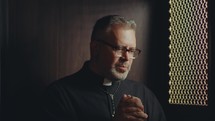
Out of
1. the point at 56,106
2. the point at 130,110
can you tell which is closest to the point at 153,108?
the point at 130,110

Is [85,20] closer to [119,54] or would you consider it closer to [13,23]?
[119,54]

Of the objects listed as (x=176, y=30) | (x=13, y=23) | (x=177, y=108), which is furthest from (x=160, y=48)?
(x=13, y=23)

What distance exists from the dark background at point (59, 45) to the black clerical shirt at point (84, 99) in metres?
0.07

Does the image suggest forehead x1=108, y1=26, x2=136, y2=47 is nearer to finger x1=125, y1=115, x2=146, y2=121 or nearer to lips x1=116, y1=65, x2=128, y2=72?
lips x1=116, y1=65, x2=128, y2=72

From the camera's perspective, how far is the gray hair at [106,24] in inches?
62.1

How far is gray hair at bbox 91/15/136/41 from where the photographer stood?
5.17 ft

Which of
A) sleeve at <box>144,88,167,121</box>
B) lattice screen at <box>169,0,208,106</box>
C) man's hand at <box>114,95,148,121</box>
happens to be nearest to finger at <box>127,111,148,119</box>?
man's hand at <box>114,95,148,121</box>

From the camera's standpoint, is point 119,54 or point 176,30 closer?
point 176,30

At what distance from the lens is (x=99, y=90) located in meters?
1.60

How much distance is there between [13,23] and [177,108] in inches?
27.4

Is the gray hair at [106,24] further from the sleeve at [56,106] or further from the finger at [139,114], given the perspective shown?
the finger at [139,114]

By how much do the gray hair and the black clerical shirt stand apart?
0.44ft

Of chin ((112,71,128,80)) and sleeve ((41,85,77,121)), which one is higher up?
chin ((112,71,128,80))

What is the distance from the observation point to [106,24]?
5.18 feet
